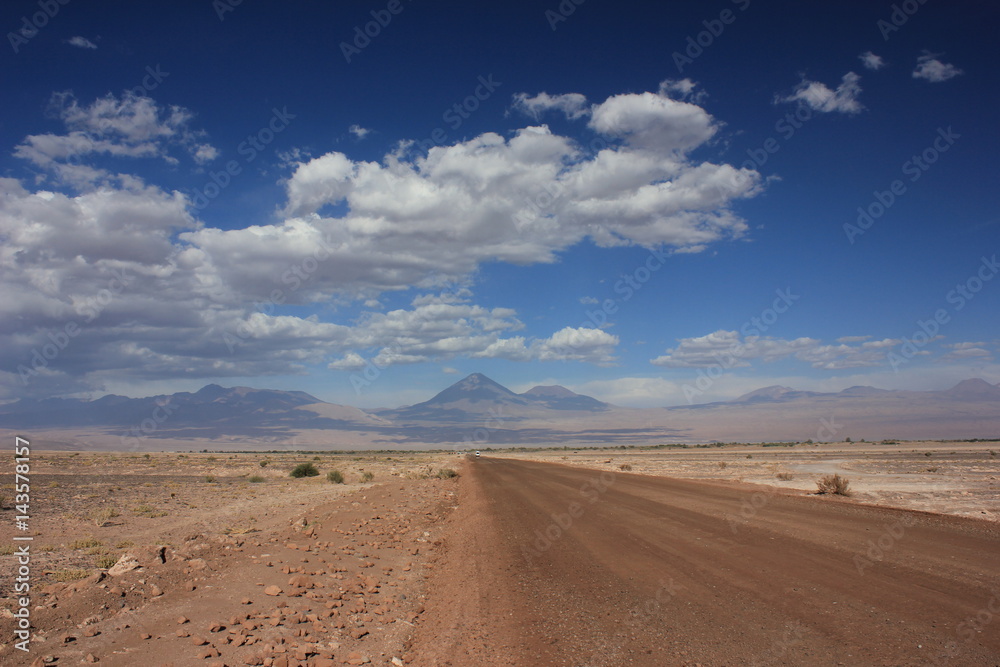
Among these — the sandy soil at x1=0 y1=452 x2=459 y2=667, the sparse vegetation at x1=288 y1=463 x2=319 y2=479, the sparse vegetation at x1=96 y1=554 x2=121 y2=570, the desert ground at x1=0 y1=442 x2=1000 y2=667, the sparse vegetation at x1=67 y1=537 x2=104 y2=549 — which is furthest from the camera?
the sparse vegetation at x1=288 y1=463 x2=319 y2=479

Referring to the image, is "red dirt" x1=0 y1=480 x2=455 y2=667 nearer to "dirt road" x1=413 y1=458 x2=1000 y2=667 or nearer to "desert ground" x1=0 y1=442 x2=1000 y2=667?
"desert ground" x1=0 y1=442 x2=1000 y2=667

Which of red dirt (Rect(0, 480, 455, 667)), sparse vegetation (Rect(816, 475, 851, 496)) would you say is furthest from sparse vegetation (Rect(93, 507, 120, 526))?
sparse vegetation (Rect(816, 475, 851, 496))

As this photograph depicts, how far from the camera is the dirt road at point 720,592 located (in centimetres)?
595

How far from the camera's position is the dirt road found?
19.5 feet

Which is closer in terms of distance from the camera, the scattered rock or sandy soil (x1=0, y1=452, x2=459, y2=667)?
sandy soil (x1=0, y1=452, x2=459, y2=667)

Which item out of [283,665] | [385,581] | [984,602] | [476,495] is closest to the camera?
[283,665]

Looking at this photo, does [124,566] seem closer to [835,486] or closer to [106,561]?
[106,561]

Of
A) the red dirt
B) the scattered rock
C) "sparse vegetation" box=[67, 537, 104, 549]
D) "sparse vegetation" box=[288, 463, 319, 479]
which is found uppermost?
the scattered rock

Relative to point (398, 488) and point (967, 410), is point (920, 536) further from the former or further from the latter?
point (967, 410)

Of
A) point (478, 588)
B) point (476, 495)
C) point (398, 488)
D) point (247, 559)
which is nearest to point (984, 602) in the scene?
point (478, 588)

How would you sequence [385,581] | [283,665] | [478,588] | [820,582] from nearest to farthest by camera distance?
[283,665] < [820,582] < [478,588] < [385,581]

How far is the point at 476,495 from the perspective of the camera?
24.0 meters

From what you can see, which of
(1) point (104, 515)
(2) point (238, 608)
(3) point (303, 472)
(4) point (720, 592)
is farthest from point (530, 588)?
(3) point (303, 472)

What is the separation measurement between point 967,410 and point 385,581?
259347mm
